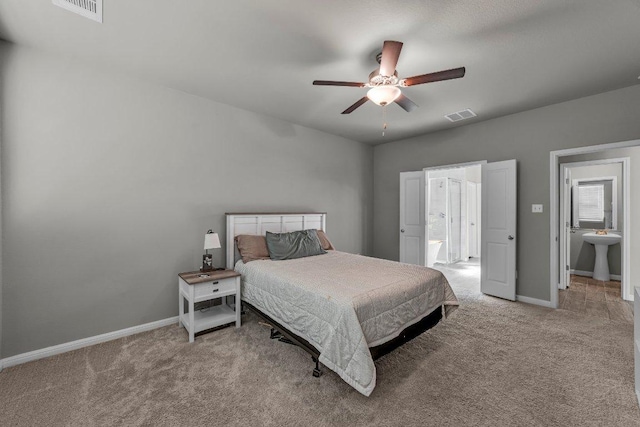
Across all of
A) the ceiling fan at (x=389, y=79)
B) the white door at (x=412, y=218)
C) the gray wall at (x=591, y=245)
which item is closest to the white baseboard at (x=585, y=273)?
the gray wall at (x=591, y=245)

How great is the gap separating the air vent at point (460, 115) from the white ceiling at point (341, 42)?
524 millimetres

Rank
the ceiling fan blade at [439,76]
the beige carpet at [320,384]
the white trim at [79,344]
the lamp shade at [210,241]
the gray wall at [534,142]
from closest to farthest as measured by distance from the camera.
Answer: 1. the beige carpet at [320,384]
2. the ceiling fan blade at [439,76]
3. the white trim at [79,344]
4. the lamp shade at [210,241]
5. the gray wall at [534,142]

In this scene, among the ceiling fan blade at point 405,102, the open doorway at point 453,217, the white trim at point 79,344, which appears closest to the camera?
the white trim at point 79,344

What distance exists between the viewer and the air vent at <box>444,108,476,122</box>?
12.5 feet

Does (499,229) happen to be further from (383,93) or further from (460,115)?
(383,93)

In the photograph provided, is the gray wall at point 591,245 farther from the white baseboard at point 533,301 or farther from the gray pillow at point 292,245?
the gray pillow at point 292,245

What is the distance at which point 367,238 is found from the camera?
569cm

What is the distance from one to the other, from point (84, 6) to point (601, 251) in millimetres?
7624

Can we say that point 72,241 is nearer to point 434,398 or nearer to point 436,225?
point 434,398

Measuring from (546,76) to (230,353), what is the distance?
4275mm

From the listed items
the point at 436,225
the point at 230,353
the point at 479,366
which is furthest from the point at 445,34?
the point at 436,225

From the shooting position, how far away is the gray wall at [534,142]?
10.4 ft

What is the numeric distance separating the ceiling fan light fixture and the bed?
1612 mm

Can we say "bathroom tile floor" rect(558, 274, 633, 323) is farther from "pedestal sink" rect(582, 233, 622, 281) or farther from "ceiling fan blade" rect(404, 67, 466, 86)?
"ceiling fan blade" rect(404, 67, 466, 86)
